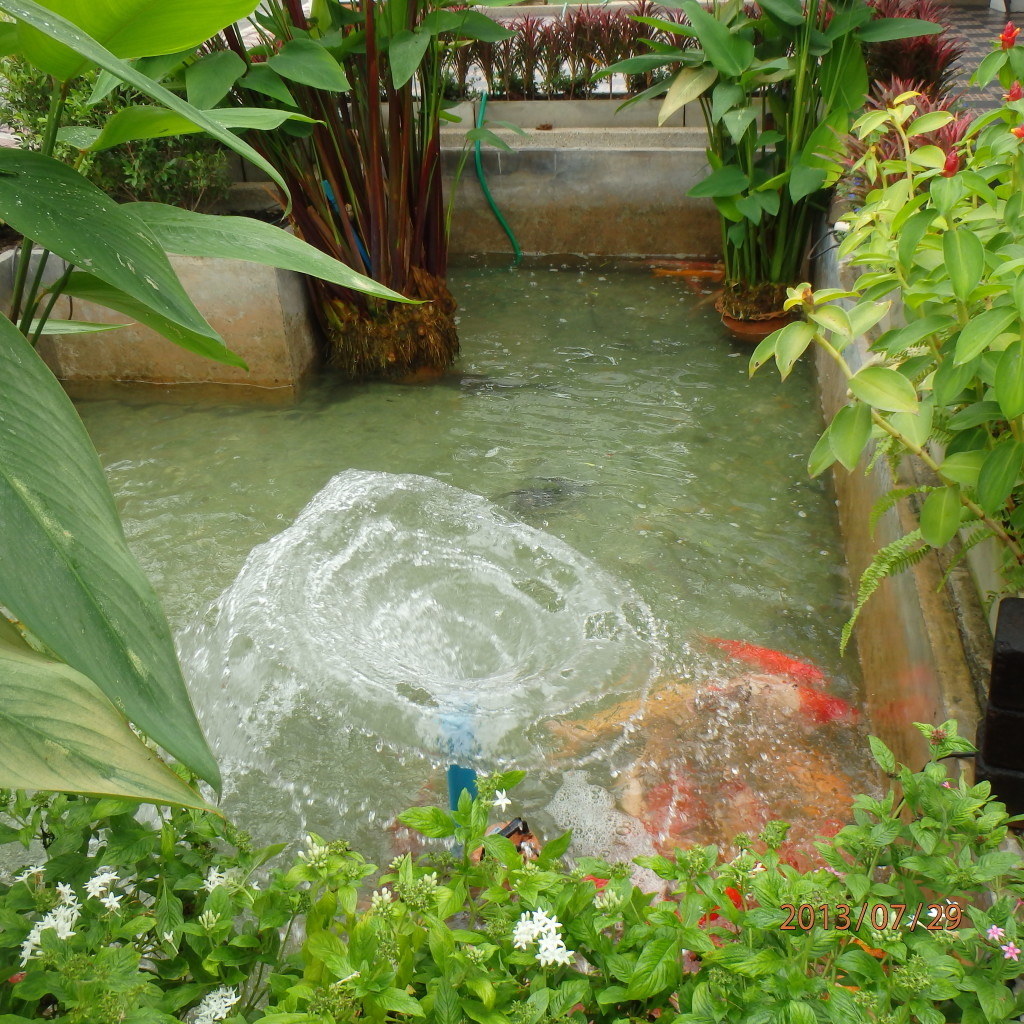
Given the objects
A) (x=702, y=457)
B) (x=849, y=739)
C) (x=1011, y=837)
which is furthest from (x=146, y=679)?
(x=702, y=457)

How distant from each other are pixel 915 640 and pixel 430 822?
1221 mm

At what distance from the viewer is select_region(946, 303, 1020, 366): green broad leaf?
1380mm

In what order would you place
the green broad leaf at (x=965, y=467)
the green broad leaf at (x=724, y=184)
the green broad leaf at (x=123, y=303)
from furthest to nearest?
the green broad leaf at (x=724, y=184)
the green broad leaf at (x=965, y=467)
the green broad leaf at (x=123, y=303)

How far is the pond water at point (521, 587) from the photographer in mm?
2174

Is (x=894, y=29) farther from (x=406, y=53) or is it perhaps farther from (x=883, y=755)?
(x=883, y=755)

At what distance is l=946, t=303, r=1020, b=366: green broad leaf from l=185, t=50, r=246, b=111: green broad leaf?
273cm

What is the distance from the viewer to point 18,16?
0.70 m

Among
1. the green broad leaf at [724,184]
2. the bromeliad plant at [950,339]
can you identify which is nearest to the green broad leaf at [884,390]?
the bromeliad plant at [950,339]

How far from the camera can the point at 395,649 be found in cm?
262

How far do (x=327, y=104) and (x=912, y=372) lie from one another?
270 cm

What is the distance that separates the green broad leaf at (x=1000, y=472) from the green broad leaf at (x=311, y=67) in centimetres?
258
